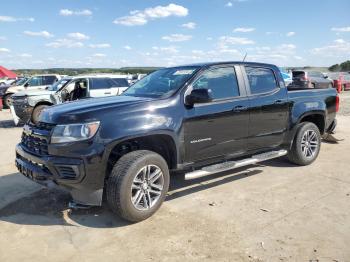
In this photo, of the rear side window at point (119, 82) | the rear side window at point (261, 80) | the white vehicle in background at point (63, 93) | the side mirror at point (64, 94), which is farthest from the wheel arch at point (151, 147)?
the rear side window at point (119, 82)

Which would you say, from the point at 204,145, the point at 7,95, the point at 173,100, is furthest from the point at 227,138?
the point at 7,95

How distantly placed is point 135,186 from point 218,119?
1512 millimetres

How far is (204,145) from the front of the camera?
4.98 metres

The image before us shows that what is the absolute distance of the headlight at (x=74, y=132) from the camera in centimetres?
406

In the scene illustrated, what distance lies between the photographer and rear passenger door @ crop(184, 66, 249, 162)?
4.85 metres

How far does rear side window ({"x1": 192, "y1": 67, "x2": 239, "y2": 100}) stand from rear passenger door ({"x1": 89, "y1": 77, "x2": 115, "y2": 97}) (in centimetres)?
837

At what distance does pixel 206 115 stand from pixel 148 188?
1.24 meters

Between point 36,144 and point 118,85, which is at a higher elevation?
point 118,85

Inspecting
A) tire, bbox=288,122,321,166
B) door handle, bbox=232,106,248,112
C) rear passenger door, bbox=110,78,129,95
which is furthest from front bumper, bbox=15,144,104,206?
rear passenger door, bbox=110,78,129,95

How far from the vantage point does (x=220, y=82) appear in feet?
17.5

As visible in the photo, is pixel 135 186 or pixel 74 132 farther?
pixel 135 186

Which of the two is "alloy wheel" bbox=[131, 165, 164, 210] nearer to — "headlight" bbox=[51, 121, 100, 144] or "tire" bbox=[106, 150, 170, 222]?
"tire" bbox=[106, 150, 170, 222]

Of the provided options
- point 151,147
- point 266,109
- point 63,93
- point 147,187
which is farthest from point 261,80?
point 63,93

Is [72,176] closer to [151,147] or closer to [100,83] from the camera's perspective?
[151,147]
